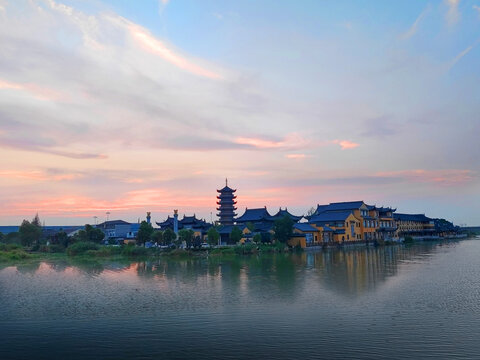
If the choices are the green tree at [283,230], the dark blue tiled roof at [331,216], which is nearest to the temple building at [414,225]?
the dark blue tiled roof at [331,216]

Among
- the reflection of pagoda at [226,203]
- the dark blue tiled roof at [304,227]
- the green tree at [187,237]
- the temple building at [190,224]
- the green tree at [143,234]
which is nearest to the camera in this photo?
the green tree at [187,237]

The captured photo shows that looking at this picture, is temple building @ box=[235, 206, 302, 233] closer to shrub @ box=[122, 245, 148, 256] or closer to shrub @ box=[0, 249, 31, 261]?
shrub @ box=[122, 245, 148, 256]

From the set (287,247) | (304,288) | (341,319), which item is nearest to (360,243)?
(287,247)

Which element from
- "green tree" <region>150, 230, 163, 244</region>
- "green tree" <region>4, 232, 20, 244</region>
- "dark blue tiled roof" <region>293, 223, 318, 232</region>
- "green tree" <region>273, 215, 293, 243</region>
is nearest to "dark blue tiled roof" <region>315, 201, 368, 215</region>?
"dark blue tiled roof" <region>293, 223, 318, 232</region>

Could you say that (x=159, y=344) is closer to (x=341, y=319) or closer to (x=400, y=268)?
(x=341, y=319)

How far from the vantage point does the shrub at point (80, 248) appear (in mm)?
57081

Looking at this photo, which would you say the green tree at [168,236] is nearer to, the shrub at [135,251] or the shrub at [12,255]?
the shrub at [135,251]

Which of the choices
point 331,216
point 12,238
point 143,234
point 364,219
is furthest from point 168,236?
point 364,219

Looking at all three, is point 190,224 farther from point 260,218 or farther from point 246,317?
point 246,317

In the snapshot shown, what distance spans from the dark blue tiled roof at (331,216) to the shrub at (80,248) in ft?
137

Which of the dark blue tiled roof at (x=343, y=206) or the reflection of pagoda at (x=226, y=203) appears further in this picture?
the reflection of pagoda at (x=226, y=203)

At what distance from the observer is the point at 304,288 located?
2608 cm

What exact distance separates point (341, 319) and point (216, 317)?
5687mm

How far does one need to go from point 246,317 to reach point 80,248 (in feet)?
150
